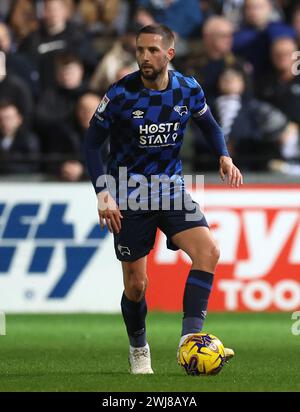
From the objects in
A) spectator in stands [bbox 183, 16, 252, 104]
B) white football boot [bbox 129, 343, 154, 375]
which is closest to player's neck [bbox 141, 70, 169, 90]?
white football boot [bbox 129, 343, 154, 375]

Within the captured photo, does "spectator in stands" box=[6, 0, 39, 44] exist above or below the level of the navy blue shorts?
below

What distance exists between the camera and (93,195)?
1377 cm

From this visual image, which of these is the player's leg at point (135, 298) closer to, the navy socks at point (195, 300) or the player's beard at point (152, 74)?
the navy socks at point (195, 300)

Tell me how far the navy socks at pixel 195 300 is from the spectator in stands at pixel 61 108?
21.5 feet

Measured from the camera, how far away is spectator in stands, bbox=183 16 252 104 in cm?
1502

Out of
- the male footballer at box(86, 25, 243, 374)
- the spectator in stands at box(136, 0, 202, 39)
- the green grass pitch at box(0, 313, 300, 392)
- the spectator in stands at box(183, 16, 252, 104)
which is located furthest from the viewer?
the spectator in stands at box(136, 0, 202, 39)

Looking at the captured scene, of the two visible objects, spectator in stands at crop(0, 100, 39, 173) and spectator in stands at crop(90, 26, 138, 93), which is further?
spectator in stands at crop(90, 26, 138, 93)

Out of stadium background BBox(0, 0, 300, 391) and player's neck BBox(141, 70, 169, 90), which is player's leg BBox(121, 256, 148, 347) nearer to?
→ player's neck BBox(141, 70, 169, 90)

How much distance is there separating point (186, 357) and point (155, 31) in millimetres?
2175

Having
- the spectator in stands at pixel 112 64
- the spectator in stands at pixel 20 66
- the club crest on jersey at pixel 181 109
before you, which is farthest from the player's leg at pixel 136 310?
the spectator in stands at pixel 20 66

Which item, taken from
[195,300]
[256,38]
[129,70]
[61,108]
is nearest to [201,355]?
[195,300]

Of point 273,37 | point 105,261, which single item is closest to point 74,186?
point 105,261

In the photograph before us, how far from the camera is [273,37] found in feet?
50.6

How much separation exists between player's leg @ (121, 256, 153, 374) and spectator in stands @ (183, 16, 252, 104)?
260 inches
